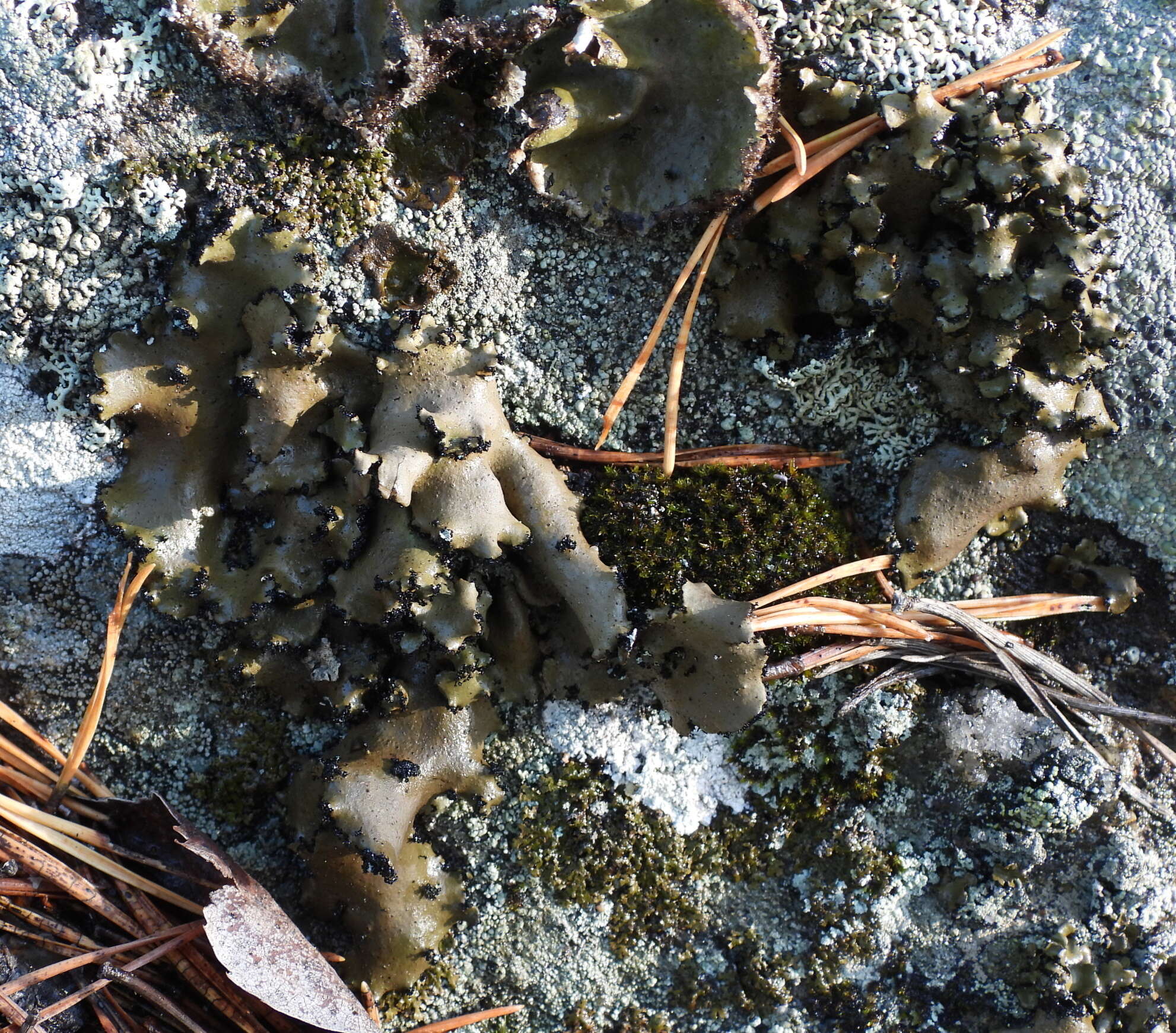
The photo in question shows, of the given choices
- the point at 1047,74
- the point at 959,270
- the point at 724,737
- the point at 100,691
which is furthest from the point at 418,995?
the point at 1047,74

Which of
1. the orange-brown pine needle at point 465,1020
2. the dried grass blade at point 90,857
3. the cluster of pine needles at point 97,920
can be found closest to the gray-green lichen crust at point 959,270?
the orange-brown pine needle at point 465,1020

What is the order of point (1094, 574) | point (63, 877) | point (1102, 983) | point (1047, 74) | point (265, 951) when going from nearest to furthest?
point (265, 951) < point (63, 877) < point (1102, 983) < point (1047, 74) < point (1094, 574)

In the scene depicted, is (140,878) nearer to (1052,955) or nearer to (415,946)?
(415,946)

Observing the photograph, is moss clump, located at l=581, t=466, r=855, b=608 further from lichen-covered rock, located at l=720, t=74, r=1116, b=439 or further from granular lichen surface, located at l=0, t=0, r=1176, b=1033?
lichen-covered rock, located at l=720, t=74, r=1116, b=439

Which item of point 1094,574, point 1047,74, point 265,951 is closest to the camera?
point 265,951

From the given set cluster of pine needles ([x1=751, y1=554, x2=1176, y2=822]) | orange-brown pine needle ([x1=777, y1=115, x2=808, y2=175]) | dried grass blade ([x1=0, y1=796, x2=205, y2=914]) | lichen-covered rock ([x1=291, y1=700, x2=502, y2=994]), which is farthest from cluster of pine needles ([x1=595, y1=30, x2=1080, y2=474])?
dried grass blade ([x1=0, y1=796, x2=205, y2=914])

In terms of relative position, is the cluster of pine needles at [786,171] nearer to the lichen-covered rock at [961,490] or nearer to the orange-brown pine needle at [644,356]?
the orange-brown pine needle at [644,356]

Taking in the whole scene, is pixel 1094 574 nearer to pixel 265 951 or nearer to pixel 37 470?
pixel 265 951
